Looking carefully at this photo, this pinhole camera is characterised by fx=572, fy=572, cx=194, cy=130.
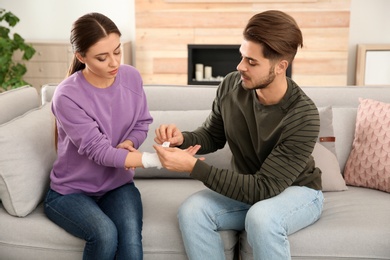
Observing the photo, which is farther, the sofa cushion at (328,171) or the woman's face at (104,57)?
the sofa cushion at (328,171)

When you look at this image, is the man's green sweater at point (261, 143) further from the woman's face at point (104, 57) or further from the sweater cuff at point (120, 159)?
the woman's face at point (104, 57)

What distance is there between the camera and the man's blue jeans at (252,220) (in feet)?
5.72

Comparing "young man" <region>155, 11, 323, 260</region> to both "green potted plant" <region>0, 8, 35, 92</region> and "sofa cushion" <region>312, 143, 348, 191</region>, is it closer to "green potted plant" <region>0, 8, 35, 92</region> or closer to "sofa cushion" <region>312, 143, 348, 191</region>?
"sofa cushion" <region>312, 143, 348, 191</region>

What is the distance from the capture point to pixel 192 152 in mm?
1906

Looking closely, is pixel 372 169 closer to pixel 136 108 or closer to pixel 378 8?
pixel 136 108

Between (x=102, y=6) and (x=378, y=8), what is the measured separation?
8.36 feet

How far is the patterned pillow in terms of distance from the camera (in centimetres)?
222

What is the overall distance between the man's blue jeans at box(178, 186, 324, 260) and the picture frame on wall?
343 centimetres

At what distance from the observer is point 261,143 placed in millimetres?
1878

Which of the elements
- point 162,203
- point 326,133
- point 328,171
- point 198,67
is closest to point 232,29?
point 198,67

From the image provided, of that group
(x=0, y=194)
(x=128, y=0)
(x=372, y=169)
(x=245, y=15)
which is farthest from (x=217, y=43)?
(x=0, y=194)

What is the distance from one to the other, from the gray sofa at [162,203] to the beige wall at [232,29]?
261 cm

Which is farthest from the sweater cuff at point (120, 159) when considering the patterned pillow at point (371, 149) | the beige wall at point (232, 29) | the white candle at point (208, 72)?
the white candle at point (208, 72)

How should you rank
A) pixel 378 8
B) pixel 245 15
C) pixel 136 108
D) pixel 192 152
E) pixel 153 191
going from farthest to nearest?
pixel 378 8
pixel 245 15
pixel 153 191
pixel 136 108
pixel 192 152
